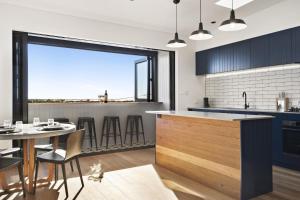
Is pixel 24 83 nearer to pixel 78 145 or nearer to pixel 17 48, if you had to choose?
pixel 17 48

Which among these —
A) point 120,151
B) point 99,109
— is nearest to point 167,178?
point 120,151

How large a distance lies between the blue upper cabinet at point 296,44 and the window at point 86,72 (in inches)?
130

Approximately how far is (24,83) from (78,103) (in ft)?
3.92

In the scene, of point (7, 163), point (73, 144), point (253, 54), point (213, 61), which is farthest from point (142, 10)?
point (7, 163)

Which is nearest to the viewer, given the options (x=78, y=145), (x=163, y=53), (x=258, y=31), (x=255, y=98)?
(x=78, y=145)

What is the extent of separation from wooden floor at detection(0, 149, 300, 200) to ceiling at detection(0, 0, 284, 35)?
2846 mm

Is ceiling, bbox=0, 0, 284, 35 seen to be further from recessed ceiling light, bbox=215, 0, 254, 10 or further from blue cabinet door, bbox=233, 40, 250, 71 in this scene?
blue cabinet door, bbox=233, 40, 250, 71

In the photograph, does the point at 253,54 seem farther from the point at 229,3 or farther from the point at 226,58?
the point at 229,3

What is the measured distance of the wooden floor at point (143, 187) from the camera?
277cm

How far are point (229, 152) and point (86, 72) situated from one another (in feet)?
13.5

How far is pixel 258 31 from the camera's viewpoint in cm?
464

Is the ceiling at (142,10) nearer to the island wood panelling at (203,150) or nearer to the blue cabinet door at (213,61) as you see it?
the blue cabinet door at (213,61)

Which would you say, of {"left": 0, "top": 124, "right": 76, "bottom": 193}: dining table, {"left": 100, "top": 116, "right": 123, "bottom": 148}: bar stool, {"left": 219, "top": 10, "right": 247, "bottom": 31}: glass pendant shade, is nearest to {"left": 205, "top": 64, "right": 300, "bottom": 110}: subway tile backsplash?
{"left": 219, "top": 10, "right": 247, "bottom": 31}: glass pendant shade

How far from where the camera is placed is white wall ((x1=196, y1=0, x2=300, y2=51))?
13.2 ft
